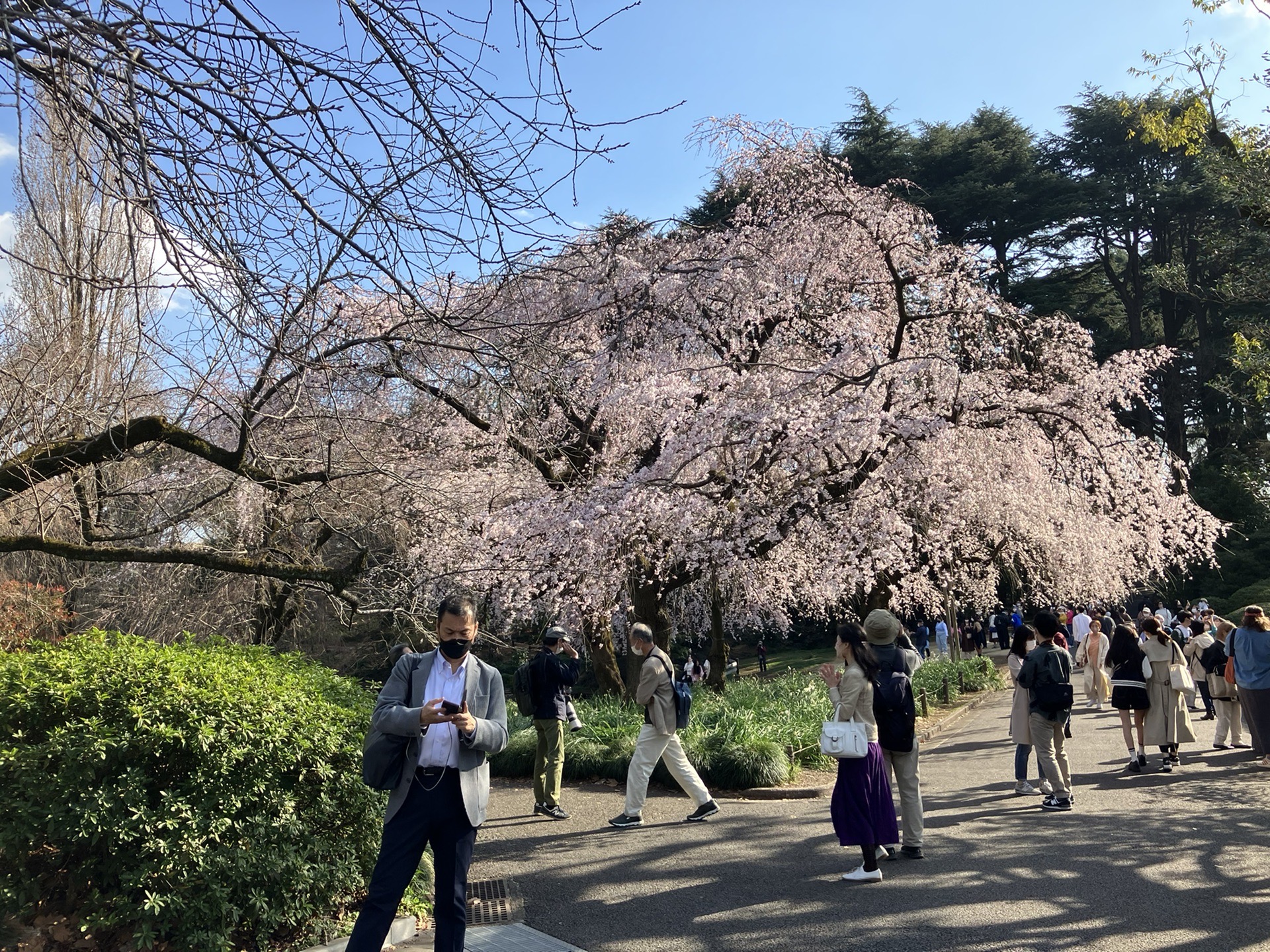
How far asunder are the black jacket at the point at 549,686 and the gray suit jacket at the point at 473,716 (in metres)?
4.57

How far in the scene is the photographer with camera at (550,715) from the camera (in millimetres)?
9125

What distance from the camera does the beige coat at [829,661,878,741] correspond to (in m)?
6.64

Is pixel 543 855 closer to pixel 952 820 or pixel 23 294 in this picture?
pixel 952 820

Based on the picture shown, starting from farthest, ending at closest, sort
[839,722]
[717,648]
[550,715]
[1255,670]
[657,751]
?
1. [717,648]
2. [1255,670]
3. [550,715]
4. [657,751]
5. [839,722]

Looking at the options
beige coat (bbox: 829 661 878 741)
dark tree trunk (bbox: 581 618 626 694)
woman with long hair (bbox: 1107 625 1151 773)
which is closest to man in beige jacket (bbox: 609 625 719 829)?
beige coat (bbox: 829 661 878 741)

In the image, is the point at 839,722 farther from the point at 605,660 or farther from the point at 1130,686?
the point at 605,660

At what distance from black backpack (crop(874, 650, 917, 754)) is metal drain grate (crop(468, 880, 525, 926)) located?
2.89m

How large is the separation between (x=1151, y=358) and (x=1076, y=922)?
64.0 feet

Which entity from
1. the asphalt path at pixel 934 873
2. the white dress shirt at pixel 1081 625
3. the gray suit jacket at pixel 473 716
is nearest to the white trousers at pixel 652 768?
the asphalt path at pixel 934 873

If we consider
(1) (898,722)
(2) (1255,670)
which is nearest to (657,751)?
(1) (898,722)

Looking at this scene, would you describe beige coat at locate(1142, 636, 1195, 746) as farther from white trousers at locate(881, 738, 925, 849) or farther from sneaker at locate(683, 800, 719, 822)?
sneaker at locate(683, 800, 719, 822)

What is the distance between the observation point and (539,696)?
918 cm

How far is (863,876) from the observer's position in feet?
20.8

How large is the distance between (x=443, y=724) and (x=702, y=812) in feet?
16.1
